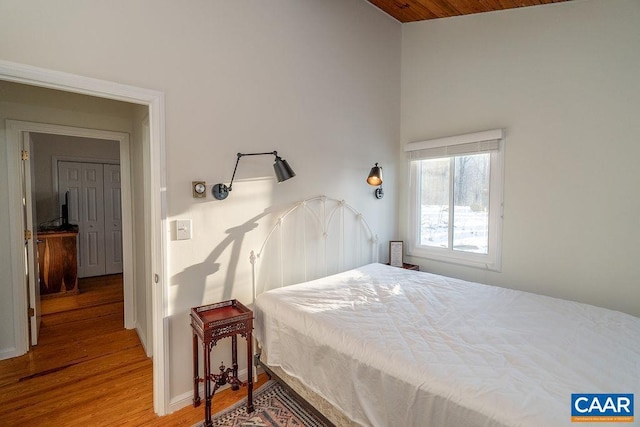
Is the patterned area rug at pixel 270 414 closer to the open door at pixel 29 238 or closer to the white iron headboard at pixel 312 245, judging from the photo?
the white iron headboard at pixel 312 245

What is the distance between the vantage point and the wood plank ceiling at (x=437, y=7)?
2.73 metres

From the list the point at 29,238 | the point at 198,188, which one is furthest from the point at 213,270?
the point at 29,238

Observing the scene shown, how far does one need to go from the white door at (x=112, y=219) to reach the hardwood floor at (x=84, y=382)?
7.06ft

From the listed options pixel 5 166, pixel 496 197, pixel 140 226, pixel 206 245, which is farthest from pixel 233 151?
pixel 496 197

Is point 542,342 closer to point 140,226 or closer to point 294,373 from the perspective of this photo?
point 294,373

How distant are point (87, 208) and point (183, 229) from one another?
14.8 ft

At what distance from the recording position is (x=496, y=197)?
292cm

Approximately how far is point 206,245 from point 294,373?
1043mm

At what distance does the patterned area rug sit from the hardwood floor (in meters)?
0.13

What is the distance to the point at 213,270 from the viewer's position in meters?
2.23

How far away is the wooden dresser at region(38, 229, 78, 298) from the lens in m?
4.42

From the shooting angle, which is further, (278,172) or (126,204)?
(126,204)

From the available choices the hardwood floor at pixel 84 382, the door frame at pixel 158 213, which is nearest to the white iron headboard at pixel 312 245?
Result: the door frame at pixel 158 213

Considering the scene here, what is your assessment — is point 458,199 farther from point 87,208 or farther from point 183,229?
point 87,208
